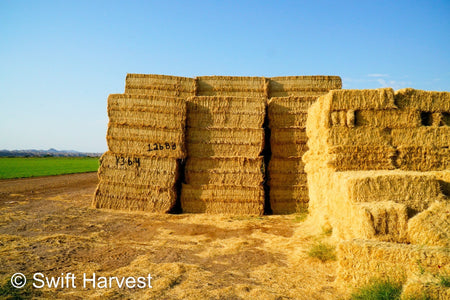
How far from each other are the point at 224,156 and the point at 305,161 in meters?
2.29

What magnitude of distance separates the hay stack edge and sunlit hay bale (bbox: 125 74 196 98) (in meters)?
0.03

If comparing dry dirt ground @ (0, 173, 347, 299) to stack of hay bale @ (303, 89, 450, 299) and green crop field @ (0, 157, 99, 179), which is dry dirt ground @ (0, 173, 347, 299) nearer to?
stack of hay bale @ (303, 89, 450, 299)

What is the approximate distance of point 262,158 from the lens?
846 centimetres

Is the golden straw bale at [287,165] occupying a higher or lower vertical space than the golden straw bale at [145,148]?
lower

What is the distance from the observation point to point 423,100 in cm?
570

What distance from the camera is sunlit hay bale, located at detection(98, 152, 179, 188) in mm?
8461

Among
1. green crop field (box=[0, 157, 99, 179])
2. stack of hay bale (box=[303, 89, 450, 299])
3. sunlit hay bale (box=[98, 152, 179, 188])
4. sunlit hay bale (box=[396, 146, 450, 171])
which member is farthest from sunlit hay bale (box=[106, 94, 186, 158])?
green crop field (box=[0, 157, 99, 179])

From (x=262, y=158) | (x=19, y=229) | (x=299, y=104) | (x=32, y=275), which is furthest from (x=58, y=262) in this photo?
(x=299, y=104)

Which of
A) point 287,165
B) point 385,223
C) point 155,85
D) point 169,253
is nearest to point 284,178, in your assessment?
point 287,165

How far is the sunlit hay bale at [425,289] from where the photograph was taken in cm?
285

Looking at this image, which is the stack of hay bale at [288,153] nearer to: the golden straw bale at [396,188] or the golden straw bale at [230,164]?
the golden straw bale at [230,164]

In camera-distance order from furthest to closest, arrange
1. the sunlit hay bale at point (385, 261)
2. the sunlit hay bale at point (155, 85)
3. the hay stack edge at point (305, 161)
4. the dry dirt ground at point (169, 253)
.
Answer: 1. the sunlit hay bale at point (155, 85)
2. the hay stack edge at point (305, 161)
3. the dry dirt ground at point (169, 253)
4. the sunlit hay bale at point (385, 261)

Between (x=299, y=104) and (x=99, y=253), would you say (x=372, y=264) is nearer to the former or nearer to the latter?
(x=99, y=253)

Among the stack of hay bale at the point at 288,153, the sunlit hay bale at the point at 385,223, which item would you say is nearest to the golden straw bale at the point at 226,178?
the stack of hay bale at the point at 288,153
